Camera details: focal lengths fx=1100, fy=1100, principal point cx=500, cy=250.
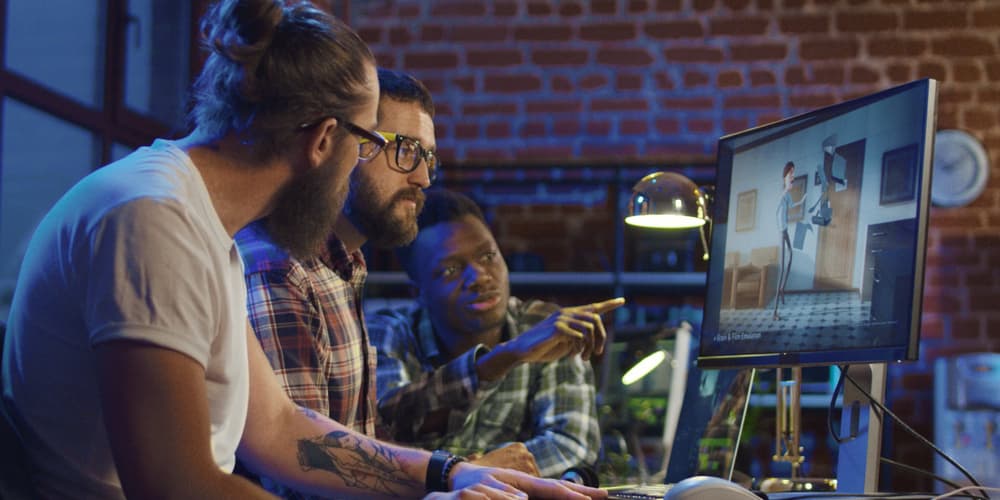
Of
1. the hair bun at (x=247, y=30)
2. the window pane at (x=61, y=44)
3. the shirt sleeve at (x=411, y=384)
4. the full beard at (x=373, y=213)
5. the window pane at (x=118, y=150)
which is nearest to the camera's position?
the hair bun at (x=247, y=30)

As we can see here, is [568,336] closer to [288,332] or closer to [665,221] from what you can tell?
[665,221]

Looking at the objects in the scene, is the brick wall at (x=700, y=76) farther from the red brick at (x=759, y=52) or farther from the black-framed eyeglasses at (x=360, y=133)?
the black-framed eyeglasses at (x=360, y=133)

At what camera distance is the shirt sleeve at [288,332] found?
1.60 meters

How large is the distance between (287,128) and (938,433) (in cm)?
362

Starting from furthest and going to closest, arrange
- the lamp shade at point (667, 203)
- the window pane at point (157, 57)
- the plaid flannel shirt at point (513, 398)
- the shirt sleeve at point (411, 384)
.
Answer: the window pane at point (157, 57)
the plaid flannel shirt at point (513, 398)
the shirt sleeve at point (411, 384)
the lamp shade at point (667, 203)

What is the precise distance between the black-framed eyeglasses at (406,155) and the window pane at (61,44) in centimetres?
209

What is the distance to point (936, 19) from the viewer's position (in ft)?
14.8

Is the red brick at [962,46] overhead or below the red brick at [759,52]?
overhead

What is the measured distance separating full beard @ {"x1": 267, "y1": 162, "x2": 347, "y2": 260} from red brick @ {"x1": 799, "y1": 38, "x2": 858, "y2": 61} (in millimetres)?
3558

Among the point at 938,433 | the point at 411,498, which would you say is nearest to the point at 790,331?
the point at 411,498

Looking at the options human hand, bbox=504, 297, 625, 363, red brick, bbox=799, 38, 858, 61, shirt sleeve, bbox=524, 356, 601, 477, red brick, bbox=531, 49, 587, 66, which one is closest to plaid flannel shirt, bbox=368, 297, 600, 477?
shirt sleeve, bbox=524, 356, 601, 477

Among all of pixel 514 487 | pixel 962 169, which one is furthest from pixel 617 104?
pixel 514 487

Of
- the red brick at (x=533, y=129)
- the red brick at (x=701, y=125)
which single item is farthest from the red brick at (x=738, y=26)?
the red brick at (x=533, y=129)

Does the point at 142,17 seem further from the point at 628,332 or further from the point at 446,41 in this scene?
the point at 628,332
